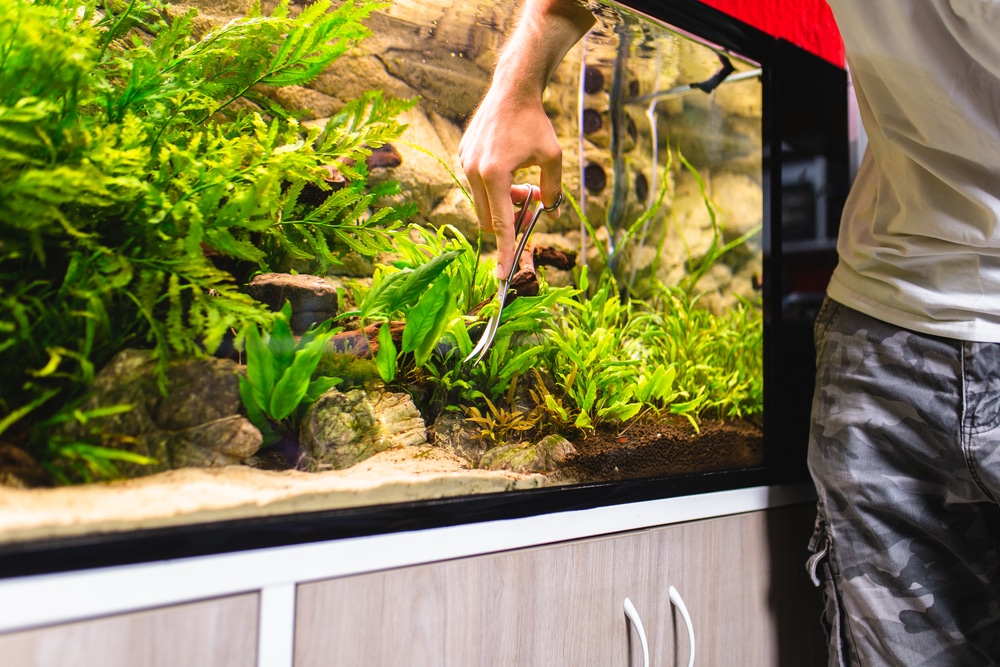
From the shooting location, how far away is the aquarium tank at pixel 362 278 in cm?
57

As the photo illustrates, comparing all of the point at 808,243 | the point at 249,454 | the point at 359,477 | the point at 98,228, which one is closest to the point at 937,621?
the point at 808,243

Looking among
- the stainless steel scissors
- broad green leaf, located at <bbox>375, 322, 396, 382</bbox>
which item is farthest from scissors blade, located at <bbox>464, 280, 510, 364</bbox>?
broad green leaf, located at <bbox>375, 322, 396, 382</bbox>

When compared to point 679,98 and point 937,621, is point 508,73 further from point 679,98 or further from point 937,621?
point 937,621

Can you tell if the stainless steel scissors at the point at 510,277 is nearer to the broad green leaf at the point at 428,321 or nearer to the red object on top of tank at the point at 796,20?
the broad green leaf at the point at 428,321

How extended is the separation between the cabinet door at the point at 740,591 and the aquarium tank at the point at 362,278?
87 millimetres

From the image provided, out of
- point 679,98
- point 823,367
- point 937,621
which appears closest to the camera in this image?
point 937,621

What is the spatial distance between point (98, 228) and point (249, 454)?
0.26 meters

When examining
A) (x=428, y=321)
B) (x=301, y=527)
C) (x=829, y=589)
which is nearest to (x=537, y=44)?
(x=428, y=321)

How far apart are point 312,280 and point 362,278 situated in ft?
0.21

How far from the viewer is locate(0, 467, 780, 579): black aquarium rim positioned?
1.71 feet

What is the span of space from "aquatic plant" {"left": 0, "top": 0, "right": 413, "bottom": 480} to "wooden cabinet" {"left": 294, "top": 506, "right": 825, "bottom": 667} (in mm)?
311

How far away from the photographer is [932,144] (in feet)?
2.82

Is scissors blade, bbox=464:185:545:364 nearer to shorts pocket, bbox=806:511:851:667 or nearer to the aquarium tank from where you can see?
the aquarium tank

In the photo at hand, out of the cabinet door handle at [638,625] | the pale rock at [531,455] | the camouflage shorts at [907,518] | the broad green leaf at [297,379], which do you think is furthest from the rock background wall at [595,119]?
the cabinet door handle at [638,625]
